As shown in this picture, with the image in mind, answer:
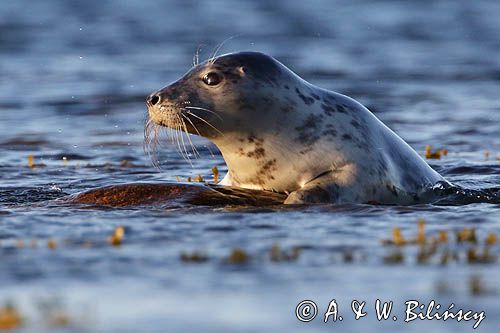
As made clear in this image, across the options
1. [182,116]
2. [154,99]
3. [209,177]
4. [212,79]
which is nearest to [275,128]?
[212,79]

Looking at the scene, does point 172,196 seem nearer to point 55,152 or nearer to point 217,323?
point 217,323

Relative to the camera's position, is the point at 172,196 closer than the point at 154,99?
Yes

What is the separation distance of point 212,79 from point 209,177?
7.88 feet

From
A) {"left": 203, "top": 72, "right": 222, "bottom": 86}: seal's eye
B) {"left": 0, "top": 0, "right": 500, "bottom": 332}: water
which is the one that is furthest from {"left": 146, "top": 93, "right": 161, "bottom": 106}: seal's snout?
{"left": 0, "top": 0, "right": 500, "bottom": 332}: water

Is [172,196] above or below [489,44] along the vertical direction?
below

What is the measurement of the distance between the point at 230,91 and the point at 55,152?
4521 millimetres

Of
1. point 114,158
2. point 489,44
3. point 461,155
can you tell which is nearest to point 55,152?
point 114,158

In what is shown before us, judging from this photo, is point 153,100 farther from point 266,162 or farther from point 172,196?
point 266,162

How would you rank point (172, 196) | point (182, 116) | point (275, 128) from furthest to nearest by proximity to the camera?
point (275, 128) < point (182, 116) < point (172, 196)

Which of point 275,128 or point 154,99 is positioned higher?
point 154,99

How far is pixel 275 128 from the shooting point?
852cm

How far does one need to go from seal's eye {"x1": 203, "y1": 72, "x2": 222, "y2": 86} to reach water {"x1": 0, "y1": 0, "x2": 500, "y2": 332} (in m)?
1.11

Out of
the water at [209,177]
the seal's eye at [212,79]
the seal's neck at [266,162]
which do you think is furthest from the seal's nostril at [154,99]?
the water at [209,177]

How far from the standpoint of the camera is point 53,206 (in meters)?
8.20
